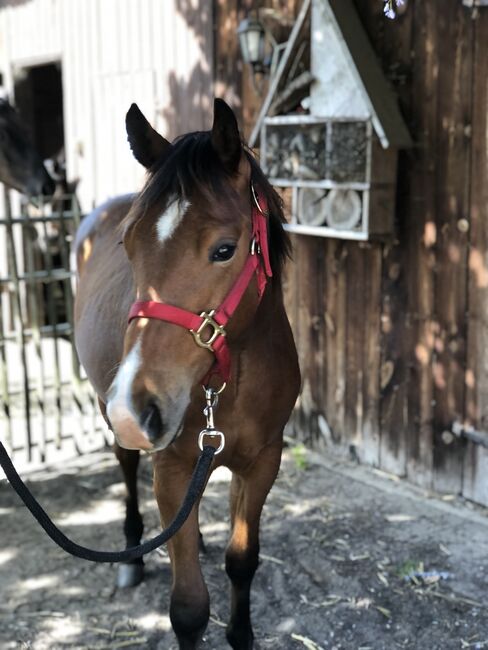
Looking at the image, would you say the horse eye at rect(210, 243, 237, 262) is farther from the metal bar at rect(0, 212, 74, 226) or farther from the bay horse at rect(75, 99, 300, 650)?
the metal bar at rect(0, 212, 74, 226)

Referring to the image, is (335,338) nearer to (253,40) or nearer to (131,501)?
(131,501)

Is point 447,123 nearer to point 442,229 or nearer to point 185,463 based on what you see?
point 442,229

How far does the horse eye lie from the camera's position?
189 cm

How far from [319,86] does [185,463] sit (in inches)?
101

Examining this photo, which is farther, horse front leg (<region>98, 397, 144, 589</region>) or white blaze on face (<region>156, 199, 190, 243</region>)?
horse front leg (<region>98, 397, 144, 589</region>)

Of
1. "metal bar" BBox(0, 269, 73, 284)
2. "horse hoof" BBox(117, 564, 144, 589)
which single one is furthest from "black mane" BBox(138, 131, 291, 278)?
"metal bar" BBox(0, 269, 73, 284)

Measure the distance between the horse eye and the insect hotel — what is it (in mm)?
2051

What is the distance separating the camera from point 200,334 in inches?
73.4

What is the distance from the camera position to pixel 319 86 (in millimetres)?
4090

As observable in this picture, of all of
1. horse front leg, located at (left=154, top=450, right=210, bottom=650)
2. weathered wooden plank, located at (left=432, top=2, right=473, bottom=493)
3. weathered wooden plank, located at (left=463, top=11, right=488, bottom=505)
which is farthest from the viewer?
weathered wooden plank, located at (left=432, top=2, right=473, bottom=493)

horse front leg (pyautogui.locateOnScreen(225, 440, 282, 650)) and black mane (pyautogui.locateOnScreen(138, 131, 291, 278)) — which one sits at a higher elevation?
black mane (pyautogui.locateOnScreen(138, 131, 291, 278))

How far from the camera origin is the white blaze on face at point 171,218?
1864mm

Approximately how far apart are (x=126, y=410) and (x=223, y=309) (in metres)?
0.39

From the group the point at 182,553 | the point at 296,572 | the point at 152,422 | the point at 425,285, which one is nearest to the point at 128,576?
the point at 296,572
